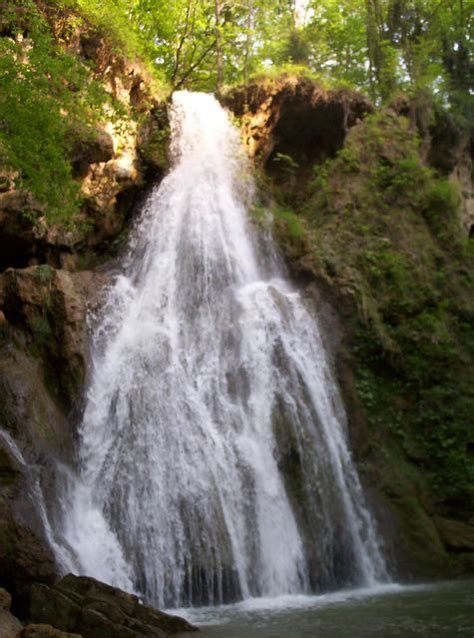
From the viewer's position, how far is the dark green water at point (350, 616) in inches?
292

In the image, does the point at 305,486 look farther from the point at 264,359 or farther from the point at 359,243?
the point at 359,243

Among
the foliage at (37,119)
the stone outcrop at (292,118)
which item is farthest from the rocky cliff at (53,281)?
the stone outcrop at (292,118)

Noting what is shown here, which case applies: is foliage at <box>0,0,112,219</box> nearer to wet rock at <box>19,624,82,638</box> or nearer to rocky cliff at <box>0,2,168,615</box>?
rocky cliff at <box>0,2,168,615</box>

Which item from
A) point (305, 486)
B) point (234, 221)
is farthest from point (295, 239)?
point (305, 486)

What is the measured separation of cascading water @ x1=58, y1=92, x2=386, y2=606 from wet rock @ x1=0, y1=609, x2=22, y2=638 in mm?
2152

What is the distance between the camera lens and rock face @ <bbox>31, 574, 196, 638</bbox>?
6.96 meters

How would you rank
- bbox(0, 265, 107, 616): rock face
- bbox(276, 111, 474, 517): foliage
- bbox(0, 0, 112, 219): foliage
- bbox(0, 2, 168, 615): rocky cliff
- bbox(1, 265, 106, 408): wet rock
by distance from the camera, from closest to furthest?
bbox(0, 265, 107, 616): rock face
bbox(0, 2, 168, 615): rocky cliff
bbox(0, 0, 112, 219): foliage
bbox(1, 265, 106, 408): wet rock
bbox(276, 111, 474, 517): foliage

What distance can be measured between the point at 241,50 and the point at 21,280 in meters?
16.3

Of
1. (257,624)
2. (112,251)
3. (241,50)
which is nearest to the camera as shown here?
(257,624)

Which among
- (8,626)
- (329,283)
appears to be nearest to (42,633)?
(8,626)

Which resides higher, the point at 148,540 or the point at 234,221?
the point at 234,221

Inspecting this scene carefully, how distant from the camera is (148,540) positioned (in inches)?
396

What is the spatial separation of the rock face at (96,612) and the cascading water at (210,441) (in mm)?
1348

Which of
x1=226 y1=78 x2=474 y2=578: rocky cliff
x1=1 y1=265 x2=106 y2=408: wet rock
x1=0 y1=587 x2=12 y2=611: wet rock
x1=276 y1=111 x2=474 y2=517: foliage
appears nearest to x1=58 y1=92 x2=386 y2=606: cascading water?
x1=1 y1=265 x2=106 y2=408: wet rock
